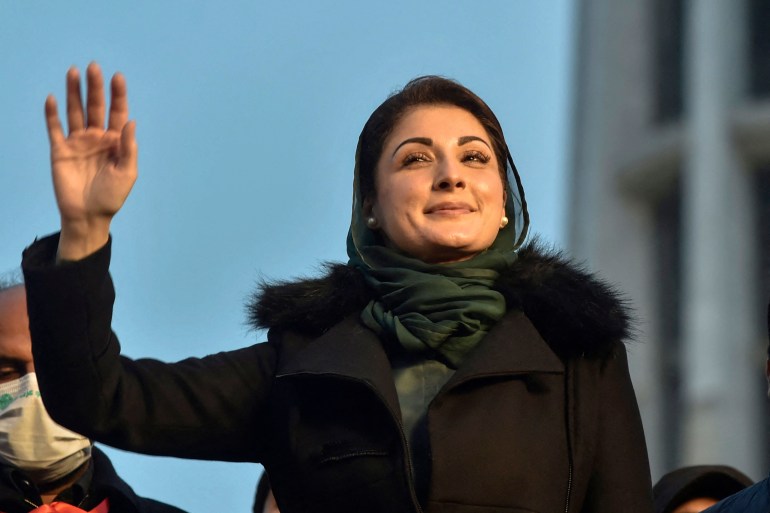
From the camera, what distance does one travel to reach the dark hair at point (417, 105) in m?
5.67

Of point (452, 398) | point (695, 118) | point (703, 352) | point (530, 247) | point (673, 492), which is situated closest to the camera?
point (452, 398)

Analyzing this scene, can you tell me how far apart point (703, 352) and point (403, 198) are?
28.1m

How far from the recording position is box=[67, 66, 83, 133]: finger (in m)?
4.90

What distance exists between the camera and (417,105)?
5.70m

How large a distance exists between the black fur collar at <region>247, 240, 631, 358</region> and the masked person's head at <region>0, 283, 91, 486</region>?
1.07 m

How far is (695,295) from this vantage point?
111 feet

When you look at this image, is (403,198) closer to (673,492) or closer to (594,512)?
(594,512)

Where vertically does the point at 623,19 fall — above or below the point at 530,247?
above

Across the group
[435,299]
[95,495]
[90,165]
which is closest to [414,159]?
[435,299]

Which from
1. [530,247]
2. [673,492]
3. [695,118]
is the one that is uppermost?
[695,118]

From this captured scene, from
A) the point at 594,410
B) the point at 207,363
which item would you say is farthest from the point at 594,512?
the point at 207,363

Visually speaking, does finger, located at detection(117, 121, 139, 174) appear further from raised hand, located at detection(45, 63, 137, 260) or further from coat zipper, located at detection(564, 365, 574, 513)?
coat zipper, located at detection(564, 365, 574, 513)

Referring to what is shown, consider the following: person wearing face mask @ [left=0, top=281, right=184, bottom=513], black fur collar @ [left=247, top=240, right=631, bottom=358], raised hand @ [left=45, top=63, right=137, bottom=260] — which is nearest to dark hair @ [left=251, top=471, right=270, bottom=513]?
person wearing face mask @ [left=0, top=281, right=184, bottom=513]

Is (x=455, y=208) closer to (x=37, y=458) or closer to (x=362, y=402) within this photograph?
(x=362, y=402)
